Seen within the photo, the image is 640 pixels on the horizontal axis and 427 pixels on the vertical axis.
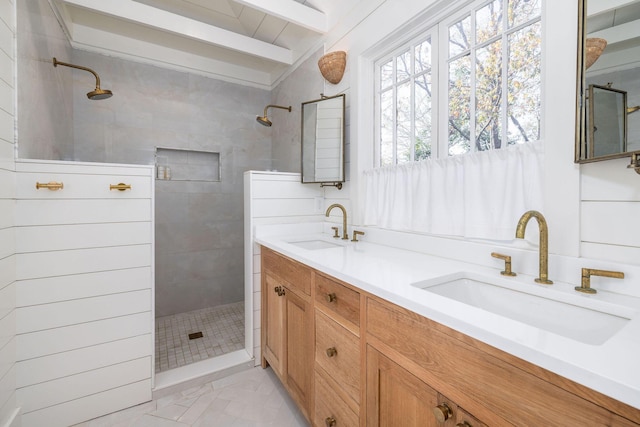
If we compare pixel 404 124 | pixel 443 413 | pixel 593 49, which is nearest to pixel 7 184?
pixel 443 413

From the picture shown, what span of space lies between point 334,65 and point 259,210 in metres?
1.23

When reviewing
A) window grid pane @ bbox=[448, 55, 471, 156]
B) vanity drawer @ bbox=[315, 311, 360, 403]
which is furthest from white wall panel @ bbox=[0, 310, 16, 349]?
window grid pane @ bbox=[448, 55, 471, 156]

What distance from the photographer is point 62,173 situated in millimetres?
1501

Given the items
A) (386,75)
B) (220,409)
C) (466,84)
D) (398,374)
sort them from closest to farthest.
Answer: (398,374) → (466,84) → (220,409) → (386,75)

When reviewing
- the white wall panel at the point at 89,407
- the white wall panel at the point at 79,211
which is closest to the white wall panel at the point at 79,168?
the white wall panel at the point at 79,211

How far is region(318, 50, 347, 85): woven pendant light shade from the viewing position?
2.08 meters

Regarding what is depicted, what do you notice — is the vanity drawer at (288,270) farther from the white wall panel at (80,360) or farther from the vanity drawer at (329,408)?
the white wall panel at (80,360)

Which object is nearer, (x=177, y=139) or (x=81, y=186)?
(x=81, y=186)

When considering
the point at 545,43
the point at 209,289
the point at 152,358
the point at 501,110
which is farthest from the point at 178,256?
the point at 545,43

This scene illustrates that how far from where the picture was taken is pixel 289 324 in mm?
1591

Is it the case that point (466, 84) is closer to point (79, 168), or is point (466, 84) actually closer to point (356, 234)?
point (356, 234)

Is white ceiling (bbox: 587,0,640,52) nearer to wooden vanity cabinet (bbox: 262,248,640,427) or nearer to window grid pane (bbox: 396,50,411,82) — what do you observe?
window grid pane (bbox: 396,50,411,82)

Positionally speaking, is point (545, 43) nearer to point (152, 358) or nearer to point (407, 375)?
point (407, 375)

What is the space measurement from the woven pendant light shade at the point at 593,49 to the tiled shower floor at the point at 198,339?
104 inches
